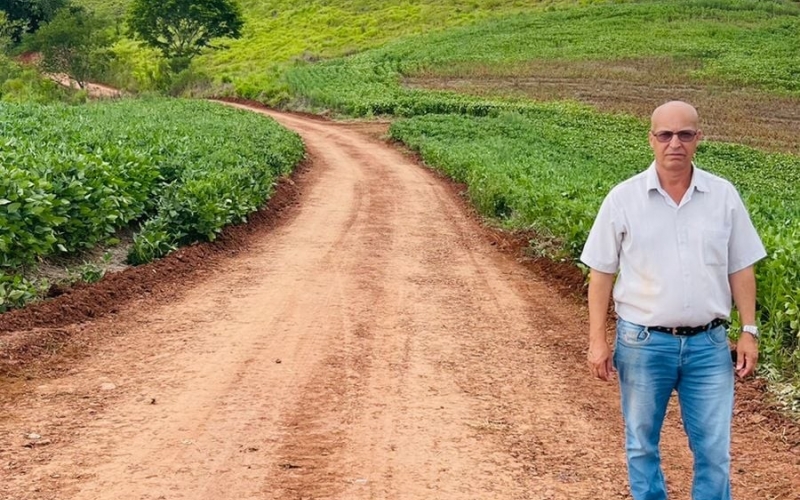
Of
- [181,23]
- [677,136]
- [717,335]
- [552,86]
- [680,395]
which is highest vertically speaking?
[181,23]

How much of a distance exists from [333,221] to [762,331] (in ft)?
32.4

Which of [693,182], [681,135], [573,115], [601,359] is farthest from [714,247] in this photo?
[573,115]

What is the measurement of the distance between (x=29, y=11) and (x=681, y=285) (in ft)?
247

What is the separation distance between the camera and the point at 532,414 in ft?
21.8

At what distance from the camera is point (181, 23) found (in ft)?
197

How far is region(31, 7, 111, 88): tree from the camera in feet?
165

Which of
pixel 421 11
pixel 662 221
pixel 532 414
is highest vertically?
pixel 421 11

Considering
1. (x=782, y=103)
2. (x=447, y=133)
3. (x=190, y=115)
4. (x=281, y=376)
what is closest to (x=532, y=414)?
(x=281, y=376)

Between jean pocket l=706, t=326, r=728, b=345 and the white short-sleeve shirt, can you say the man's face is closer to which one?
the white short-sleeve shirt

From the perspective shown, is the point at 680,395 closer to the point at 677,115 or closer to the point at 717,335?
the point at 717,335

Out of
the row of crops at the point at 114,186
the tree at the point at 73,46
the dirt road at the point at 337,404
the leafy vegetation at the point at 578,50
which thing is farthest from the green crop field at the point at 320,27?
the dirt road at the point at 337,404

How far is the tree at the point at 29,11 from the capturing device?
226 feet

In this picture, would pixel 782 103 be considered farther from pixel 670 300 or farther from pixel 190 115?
pixel 670 300

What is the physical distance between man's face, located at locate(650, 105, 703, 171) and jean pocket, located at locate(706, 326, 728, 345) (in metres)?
0.80
